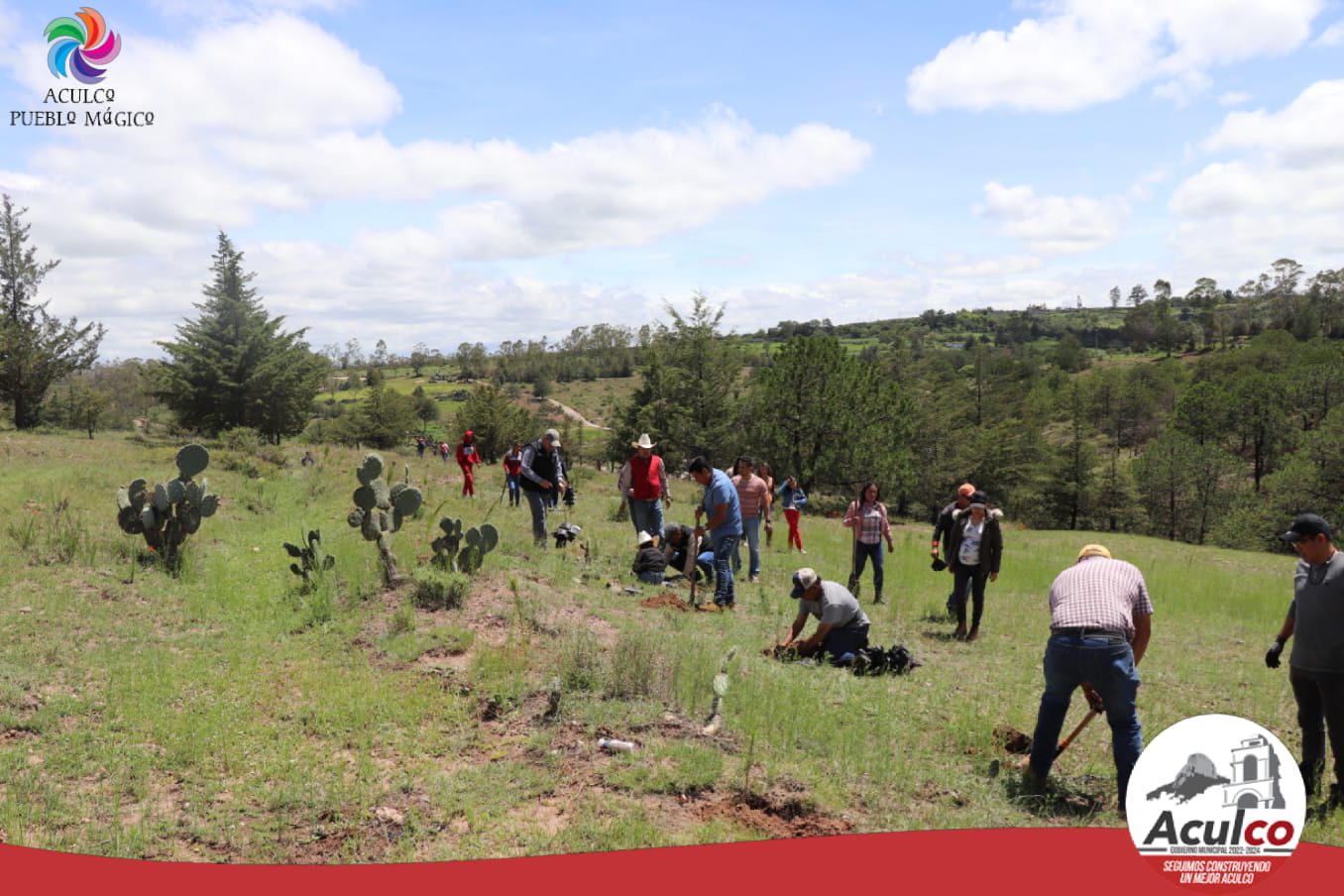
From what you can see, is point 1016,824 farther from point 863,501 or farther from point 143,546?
point 143,546


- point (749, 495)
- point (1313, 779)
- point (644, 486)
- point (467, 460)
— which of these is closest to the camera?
point (1313, 779)

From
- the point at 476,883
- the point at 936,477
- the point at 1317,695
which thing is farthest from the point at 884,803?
the point at 936,477

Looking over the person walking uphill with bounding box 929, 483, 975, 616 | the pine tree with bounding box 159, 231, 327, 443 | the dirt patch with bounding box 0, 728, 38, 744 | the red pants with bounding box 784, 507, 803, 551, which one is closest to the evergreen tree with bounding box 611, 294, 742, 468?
the pine tree with bounding box 159, 231, 327, 443

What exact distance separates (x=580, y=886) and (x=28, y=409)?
4579 cm

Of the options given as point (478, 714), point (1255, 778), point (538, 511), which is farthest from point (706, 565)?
point (1255, 778)

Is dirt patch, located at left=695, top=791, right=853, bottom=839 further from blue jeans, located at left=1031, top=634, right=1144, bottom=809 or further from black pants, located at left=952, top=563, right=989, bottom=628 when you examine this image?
black pants, located at left=952, top=563, right=989, bottom=628

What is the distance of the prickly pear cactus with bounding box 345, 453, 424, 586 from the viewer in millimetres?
9625

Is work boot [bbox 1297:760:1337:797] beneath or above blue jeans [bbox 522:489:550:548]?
beneath

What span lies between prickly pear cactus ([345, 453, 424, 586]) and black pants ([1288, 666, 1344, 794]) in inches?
345

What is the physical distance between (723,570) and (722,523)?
0.60 meters

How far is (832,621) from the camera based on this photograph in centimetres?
765

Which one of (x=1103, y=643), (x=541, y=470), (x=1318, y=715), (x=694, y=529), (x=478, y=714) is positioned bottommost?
(x=478, y=714)

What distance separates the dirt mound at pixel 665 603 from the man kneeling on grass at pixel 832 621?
2.16 m

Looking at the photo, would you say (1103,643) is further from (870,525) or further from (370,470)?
(370,470)
